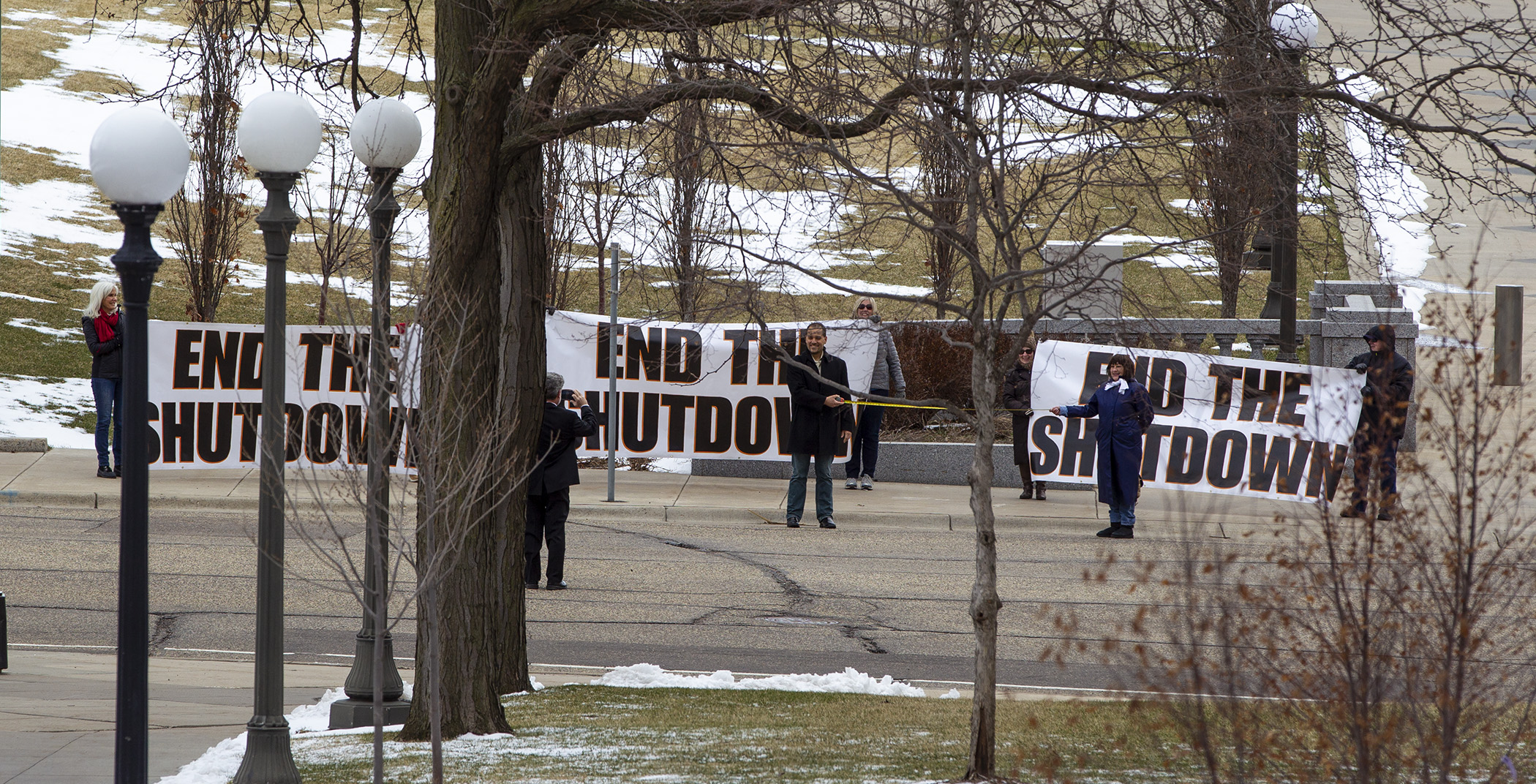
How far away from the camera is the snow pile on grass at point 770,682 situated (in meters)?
8.60

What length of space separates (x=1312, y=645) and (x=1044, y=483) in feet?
23.7

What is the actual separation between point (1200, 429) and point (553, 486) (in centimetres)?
785

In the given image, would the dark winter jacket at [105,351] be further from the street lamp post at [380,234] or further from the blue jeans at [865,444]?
the street lamp post at [380,234]

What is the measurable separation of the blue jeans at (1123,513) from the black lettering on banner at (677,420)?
5.27 metres

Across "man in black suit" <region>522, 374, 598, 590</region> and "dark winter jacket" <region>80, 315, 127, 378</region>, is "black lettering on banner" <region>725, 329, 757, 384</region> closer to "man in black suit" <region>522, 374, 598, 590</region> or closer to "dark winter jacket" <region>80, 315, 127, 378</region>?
"man in black suit" <region>522, 374, 598, 590</region>

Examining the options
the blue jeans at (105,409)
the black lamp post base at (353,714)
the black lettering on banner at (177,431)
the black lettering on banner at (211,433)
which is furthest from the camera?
the black lettering on banner at (211,433)

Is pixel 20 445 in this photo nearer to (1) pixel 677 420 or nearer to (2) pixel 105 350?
(2) pixel 105 350

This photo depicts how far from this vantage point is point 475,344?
757cm

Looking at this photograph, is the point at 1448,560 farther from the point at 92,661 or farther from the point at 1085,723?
the point at 92,661

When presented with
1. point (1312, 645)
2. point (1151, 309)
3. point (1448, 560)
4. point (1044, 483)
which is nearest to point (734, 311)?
point (1151, 309)

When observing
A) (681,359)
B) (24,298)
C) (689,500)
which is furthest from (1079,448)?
(24,298)

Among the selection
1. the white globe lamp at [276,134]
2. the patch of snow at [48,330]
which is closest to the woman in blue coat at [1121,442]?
the white globe lamp at [276,134]

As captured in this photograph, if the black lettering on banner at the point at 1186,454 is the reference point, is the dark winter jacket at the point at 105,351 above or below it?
above

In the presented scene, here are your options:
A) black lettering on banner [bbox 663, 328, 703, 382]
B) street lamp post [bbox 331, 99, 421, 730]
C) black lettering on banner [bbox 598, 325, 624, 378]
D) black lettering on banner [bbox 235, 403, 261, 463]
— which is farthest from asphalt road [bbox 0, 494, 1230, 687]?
black lettering on banner [bbox 598, 325, 624, 378]
